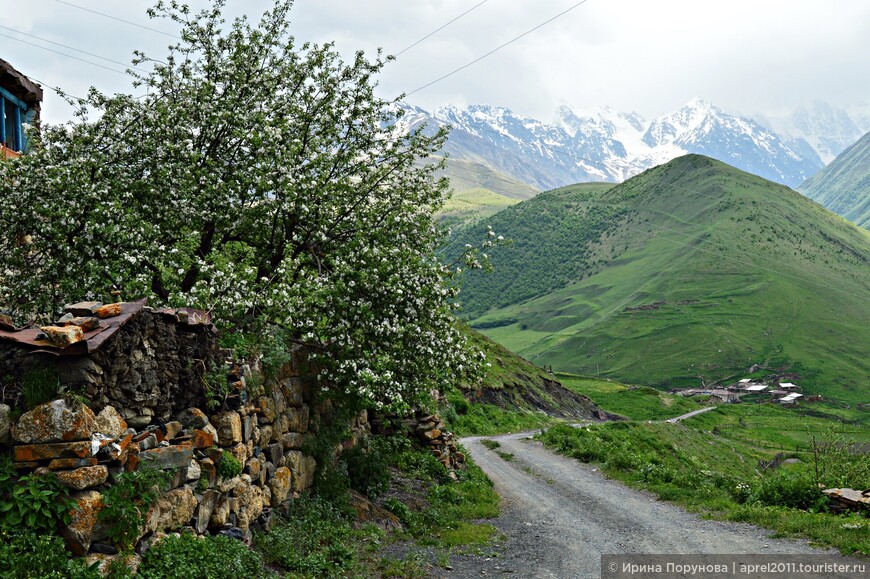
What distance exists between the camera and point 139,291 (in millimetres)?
17547

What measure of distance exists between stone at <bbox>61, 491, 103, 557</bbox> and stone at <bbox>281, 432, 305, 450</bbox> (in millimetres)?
6444

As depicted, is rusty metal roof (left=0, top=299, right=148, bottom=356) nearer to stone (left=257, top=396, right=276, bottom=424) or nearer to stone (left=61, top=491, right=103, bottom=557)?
stone (left=61, top=491, right=103, bottom=557)

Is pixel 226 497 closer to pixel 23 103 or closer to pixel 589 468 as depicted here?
pixel 589 468

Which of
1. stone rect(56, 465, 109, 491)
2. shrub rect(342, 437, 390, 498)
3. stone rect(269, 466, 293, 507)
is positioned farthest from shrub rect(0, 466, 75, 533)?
shrub rect(342, 437, 390, 498)

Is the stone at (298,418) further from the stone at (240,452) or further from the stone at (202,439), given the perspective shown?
the stone at (202,439)

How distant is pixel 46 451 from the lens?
33.2ft

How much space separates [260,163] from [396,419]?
33.6 feet

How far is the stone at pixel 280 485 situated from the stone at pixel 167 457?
11.6 ft

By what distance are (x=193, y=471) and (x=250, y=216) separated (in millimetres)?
8904

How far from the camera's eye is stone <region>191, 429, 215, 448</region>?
12.8m

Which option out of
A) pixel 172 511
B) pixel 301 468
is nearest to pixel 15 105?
pixel 301 468

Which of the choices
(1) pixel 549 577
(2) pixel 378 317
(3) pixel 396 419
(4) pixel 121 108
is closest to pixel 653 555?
(1) pixel 549 577

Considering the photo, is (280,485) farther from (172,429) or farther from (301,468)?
(172,429)

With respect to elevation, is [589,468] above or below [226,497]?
below
